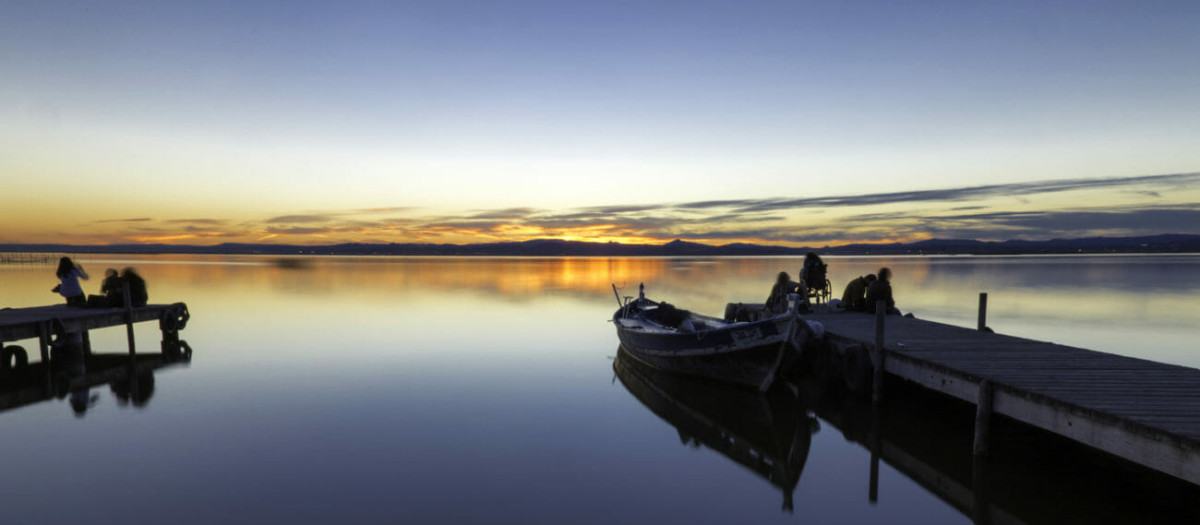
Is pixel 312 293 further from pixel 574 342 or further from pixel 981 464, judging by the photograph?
pixel 981 464

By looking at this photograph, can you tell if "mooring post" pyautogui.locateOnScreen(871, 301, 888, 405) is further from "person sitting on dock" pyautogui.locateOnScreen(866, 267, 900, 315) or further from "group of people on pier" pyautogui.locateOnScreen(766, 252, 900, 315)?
"group of people on pier" pyautogui.locateOnScreen(766, 252, 900, 315)

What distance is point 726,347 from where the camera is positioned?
1366cm

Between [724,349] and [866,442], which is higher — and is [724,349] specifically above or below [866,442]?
above

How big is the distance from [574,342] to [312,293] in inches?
1211

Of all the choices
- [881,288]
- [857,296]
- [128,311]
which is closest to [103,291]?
[128,311]

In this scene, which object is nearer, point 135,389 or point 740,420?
point 740,420

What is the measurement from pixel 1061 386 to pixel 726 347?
21.2ft

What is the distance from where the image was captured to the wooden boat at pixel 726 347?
41.9 feet

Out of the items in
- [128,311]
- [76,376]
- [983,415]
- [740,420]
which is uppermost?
[128,311]

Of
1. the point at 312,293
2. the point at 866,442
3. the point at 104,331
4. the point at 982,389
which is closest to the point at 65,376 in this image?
the point at 104,331

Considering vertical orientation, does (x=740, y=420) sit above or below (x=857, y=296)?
below

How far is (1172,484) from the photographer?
26.2 ft

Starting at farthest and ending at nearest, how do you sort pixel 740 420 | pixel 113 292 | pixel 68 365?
pixel 113 292, pixel 68 365, pixel 740 420

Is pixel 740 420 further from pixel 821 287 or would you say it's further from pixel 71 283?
pixel 71 283
